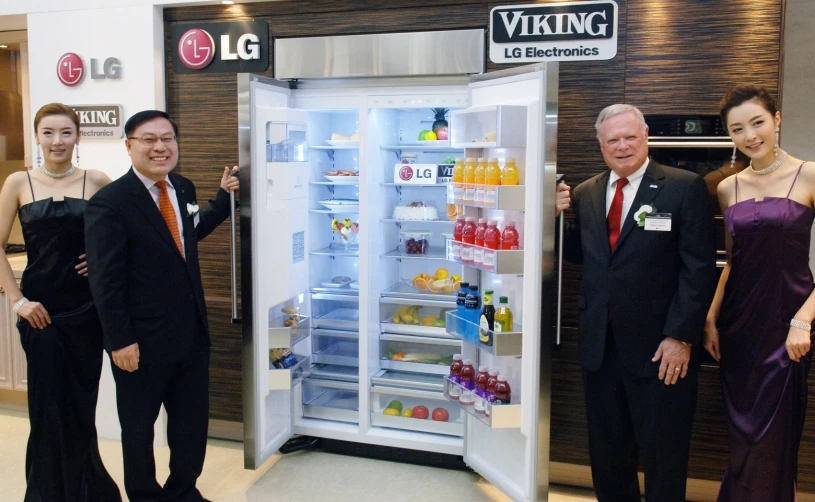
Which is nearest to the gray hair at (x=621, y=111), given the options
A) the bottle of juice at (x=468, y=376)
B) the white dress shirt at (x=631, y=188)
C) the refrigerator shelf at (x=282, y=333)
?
the white dress shirt at (x=631, y=188)

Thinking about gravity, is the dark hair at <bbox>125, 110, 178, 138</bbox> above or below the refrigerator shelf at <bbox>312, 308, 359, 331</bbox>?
above

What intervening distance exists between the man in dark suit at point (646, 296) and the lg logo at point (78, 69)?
9.78 feet

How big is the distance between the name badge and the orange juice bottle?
735 millimetres

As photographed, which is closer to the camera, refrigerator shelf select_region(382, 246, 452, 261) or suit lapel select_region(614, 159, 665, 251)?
suit lapel select_region(614, 159, 665, 251)

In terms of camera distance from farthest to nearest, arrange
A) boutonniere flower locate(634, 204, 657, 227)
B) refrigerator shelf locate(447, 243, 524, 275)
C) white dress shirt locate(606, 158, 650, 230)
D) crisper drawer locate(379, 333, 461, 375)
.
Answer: crisper drawer locate(379, 333, 461, 375) < refrigerator shelf locate(447, 243, 524, 275) < white dress shirt locate(606, 158, 650, 230) < boutonniere flower locate(634, 204, 657, 227)

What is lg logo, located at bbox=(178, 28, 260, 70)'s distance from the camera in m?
4.20

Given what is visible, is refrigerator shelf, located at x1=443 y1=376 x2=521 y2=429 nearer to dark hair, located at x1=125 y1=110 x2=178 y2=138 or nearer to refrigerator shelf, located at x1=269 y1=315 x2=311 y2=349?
refrigerator shelf, located at x1=269 y1=315 x2=311 y2=349

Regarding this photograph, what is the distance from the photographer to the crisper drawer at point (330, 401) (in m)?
4.45

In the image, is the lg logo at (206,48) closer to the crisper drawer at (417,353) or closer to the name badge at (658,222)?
the crisper drawer at (417,353)

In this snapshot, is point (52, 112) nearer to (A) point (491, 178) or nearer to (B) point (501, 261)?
(A) point (491, 178)

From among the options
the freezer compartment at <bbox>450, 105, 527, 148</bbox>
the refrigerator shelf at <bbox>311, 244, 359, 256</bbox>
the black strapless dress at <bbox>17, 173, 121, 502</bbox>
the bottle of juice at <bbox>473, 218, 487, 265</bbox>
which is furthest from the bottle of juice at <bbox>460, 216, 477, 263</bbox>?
the black strapless dress at <bbox>17, 173, 121, 502</bbox>

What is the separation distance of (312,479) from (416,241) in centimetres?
157

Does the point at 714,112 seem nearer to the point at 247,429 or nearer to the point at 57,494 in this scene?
the point at 247,429

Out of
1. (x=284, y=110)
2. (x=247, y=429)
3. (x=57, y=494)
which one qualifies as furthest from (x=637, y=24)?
(x=57, y=494)
